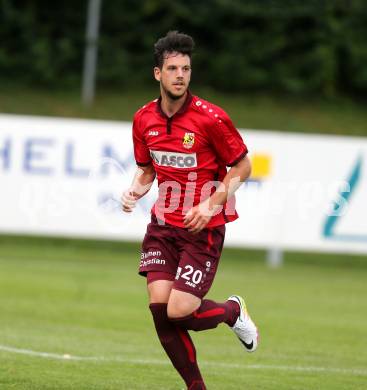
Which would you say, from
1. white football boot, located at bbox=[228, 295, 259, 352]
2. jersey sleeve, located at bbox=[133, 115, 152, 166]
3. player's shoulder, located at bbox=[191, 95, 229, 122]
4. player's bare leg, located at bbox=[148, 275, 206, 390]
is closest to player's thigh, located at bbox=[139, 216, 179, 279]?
player's bare leg, located at bbox=[148, 275, 206, 390]

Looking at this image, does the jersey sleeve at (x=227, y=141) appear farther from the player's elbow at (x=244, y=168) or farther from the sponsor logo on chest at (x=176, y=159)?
the sponsor logo on chest at (x=176, y=159)

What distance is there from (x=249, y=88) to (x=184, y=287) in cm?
2360

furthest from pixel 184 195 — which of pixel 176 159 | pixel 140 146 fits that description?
pixel 140 146

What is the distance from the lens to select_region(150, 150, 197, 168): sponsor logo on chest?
Result: 7590 millimetres

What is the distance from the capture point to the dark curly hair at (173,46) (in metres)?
7.43

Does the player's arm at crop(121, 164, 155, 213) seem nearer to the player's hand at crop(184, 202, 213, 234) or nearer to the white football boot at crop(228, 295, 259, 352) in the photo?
the player's hand at crop(184, 202, 213, 234)

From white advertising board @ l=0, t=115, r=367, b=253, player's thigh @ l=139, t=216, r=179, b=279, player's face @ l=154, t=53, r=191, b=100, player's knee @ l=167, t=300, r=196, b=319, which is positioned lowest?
white advertising board @ l=0, t=115, r=367, b=253

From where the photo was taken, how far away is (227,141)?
750 centimetres

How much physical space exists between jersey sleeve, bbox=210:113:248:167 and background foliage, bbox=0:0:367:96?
21517 mm

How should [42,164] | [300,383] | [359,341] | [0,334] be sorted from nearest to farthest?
[300,383] → [0,334] → [359,341] → [42,164]

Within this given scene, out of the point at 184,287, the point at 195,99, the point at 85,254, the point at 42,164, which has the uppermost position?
the point at 195,99

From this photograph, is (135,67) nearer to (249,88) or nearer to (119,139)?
(249,88)

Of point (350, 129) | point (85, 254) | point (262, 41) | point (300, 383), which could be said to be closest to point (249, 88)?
point (262, 41)

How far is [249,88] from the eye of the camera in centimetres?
3073
